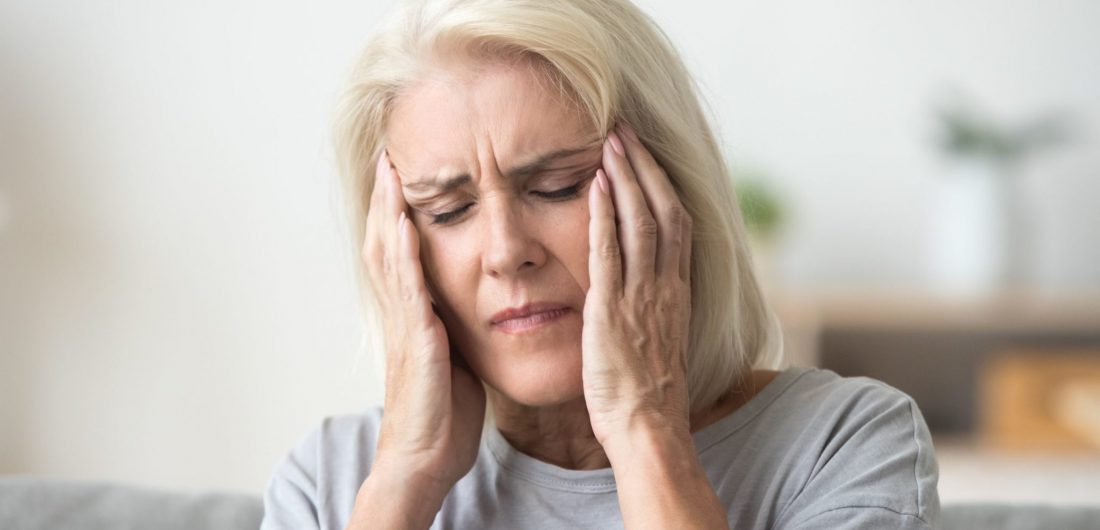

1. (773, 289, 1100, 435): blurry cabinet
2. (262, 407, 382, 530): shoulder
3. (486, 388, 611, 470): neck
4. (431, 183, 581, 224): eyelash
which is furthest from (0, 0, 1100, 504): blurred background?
A: (431, 183, 581, 224): eyelash

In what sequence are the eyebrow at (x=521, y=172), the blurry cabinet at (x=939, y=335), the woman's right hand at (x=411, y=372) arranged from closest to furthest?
the eyebrow at (x=521, y=172) < the woman's right hand at (x=411, y=372) < the blurry cabinet at (x=939, y=335)

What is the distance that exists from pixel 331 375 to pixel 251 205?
A: 60cm

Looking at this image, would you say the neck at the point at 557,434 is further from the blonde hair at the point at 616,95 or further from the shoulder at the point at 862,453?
the shoulder at the point at 862,453

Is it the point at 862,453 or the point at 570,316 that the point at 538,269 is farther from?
the point at 862,453

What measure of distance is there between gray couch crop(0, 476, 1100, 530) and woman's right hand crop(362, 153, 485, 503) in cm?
22

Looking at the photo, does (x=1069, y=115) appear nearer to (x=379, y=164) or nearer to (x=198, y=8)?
(x=198, y=8)

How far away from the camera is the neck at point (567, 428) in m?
1.54

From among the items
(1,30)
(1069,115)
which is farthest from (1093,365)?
(1,30)

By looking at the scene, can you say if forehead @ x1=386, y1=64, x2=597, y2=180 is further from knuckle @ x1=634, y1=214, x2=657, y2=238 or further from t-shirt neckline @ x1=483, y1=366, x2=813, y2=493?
t-shirt neckline @ x1=483, y1=366, x2=813, y2=493

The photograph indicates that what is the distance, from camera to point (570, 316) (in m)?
1.46

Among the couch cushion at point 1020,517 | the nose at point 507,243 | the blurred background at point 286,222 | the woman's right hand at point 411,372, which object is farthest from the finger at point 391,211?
the blurred background at point 286,222

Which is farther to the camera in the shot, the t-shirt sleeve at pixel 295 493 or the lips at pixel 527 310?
the t-shirt sleeve at pixel 295 493

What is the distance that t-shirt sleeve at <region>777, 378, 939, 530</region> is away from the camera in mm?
1297

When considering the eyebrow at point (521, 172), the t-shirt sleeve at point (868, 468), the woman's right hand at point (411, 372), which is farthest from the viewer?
the woman's right hand at point (411, 372)
